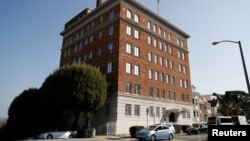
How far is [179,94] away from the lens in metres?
48.1

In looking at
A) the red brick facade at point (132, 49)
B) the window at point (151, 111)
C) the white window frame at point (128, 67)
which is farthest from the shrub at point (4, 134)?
the window at point (151, 111)

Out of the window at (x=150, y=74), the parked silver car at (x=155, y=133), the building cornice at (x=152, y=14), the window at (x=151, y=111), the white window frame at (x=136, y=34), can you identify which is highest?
the building cornice at (x=152, y=14)

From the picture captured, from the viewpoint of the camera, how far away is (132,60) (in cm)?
3816

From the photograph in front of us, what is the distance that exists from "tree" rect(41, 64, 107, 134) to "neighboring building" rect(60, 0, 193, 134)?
3.72 m

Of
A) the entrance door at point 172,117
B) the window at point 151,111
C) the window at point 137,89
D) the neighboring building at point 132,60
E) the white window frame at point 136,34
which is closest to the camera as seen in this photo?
the neighboring building at point 132,60

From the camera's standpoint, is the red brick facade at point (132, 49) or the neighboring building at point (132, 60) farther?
the red brick facade at point (132, 49)

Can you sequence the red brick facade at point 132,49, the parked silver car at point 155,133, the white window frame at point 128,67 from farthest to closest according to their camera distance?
the red brick facade at point 132,49 < the white window frame at point 128,67 < the parked silver car at point 155,133

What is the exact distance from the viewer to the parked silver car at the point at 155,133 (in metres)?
23.3

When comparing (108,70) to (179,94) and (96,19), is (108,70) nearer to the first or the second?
(96,19)

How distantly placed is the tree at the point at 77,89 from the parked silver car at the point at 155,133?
9197mm

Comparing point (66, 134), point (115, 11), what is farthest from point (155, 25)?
point (66, 134)

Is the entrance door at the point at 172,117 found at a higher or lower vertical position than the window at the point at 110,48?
lower

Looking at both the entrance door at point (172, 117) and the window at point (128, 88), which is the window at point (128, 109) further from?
the entrance door at point (172, 117)

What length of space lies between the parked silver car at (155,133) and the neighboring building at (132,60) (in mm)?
9390
